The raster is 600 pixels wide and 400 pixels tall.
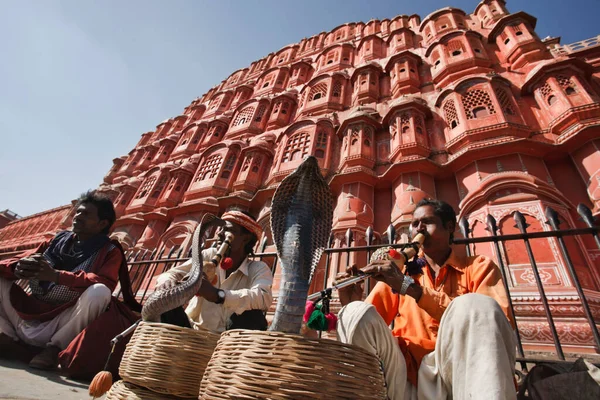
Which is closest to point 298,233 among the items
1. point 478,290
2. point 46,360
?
point 478,290

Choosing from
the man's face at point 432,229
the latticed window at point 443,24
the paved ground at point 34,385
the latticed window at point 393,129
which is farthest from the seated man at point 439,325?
the latticed window at point 443,24

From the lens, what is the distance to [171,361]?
57.1 inches

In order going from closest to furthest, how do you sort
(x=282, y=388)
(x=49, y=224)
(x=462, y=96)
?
1. (x=282, y=388)
2. (x=462, y=96)
3. (x=49, y=224)

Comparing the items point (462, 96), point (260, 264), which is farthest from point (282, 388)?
point (462, 96)

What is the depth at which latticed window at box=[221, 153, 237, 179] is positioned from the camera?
1315 centimetres

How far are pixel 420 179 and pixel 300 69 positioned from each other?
14.7 meters

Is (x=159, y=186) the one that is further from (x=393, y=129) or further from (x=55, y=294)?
(x=55, y=294)

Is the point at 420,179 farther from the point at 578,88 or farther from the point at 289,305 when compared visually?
the point at 289,305

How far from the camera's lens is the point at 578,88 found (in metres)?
7.85

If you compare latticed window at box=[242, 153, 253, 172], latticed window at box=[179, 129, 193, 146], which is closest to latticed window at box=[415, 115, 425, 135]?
latticed window at box=[242, 153, 253, 172]

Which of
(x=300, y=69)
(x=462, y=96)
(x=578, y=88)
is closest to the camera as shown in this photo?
(x=578, y=88)

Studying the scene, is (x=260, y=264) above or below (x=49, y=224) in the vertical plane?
below

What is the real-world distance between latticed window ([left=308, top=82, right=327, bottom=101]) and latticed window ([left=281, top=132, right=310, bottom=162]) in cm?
406

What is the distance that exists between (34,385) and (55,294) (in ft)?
3.81
